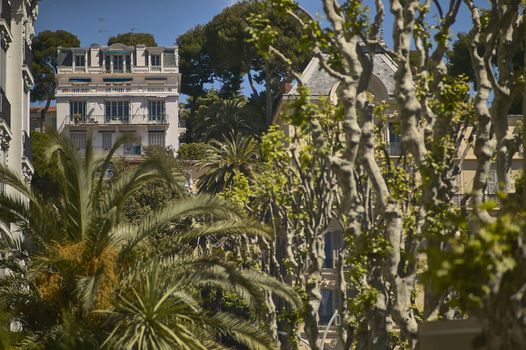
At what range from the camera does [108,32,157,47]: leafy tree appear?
126m

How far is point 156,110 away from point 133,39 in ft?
53.2

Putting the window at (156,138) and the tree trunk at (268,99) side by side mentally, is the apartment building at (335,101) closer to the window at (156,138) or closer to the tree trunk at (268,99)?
the tree trunk at (268,99)

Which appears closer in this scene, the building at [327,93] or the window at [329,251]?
the building at [327,93]

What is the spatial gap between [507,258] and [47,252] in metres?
16.0

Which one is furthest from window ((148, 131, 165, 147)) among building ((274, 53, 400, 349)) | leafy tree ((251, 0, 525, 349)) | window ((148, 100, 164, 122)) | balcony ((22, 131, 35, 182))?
leafy tree ((251, 0, 525, 349))

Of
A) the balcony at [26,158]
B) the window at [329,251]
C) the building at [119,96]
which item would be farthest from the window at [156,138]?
the balcony at [26,158]

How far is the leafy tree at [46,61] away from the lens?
4619 inches

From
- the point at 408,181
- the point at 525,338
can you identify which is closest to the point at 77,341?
the point at 408,181

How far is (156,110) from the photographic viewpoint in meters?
112

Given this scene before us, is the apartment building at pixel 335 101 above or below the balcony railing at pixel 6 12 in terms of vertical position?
below

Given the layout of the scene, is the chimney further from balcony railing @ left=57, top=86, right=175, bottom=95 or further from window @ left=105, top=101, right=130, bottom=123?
window @ left=105, top=101, right=130, bottom=123

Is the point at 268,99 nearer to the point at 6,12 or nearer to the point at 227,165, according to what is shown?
the point at 227,165

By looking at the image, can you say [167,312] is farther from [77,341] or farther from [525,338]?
[525,338]

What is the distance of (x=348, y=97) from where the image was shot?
2389 cm
